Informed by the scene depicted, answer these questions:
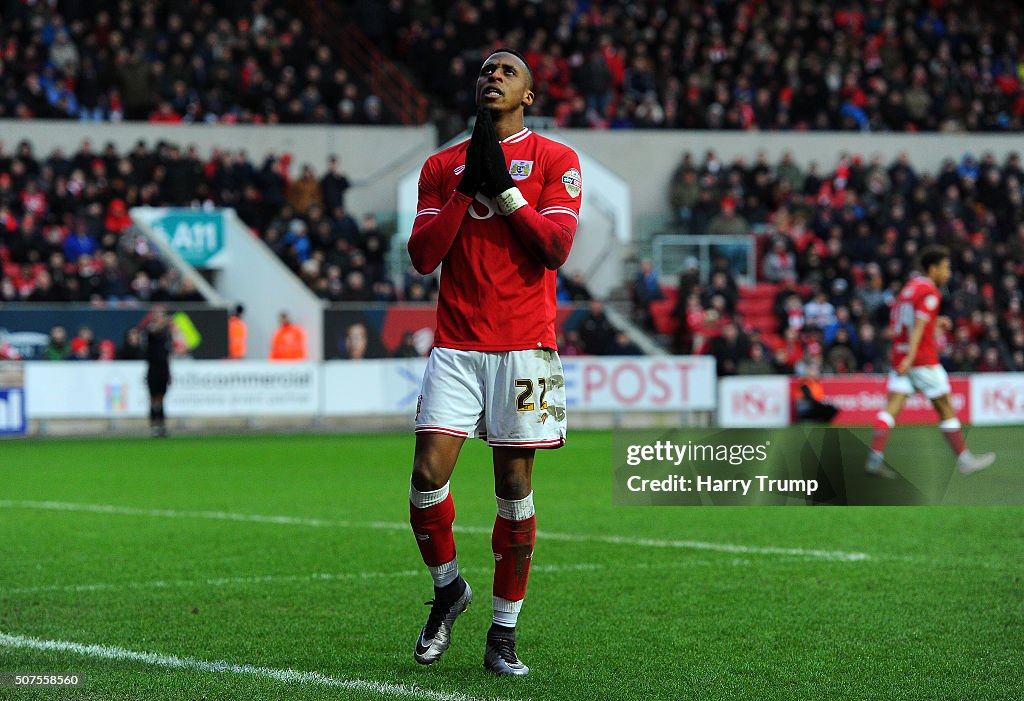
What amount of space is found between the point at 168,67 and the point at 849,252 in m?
14.6

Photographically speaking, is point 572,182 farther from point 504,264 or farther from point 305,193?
point 305,193

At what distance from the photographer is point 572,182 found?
5922mm

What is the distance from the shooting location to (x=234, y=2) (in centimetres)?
3259

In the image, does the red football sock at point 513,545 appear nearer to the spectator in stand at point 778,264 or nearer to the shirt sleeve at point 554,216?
the shirt sleeve at point 554,216

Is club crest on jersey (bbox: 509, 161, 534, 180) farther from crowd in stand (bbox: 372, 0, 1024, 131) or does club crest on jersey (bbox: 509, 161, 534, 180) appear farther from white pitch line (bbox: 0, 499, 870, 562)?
crowd in stand (bbox: 372, 0, 1024, 131)

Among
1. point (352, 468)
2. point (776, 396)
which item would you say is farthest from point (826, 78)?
point (352, 468)

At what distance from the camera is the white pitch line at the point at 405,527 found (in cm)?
946

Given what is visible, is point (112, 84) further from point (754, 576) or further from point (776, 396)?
point (754, 576)

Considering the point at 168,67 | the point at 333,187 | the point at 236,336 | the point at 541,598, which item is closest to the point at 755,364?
the point at 236,336

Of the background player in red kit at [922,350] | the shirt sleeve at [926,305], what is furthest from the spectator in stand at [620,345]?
the shirt sleeve at [926,305]

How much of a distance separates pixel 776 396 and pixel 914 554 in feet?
50.9

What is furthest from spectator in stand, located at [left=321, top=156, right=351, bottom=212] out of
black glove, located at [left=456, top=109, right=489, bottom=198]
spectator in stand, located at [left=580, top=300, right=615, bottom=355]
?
black glove, located at [left=456, top=109, right=489, bottom=198]

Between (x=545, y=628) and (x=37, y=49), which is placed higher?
(x=37, y=49)

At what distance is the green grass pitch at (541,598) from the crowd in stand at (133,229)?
12.2 meters
